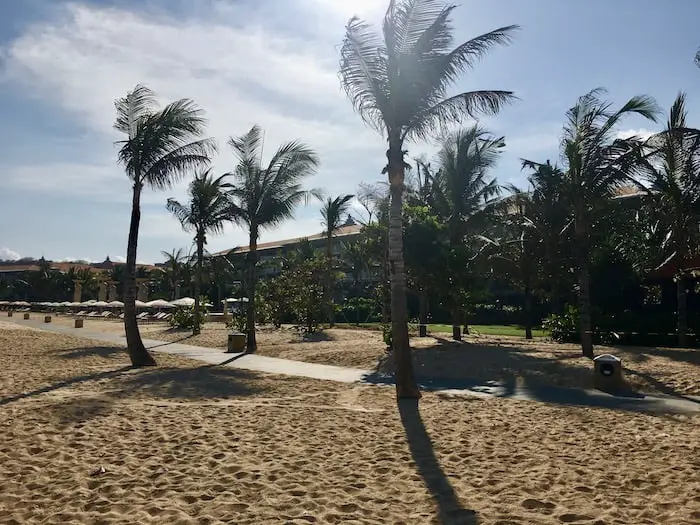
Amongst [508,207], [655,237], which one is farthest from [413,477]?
[508,207]

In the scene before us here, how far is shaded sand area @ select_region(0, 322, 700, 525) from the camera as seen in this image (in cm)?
446

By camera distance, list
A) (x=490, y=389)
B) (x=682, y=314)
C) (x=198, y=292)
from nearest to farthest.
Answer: (x=490, y=389) < (x=682, y=314) < (x=198, y=292)

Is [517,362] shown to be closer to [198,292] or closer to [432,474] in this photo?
[432,474]

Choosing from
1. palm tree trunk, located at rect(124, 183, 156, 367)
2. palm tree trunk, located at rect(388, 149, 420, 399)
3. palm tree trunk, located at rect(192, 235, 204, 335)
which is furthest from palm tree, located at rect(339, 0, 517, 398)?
palm tree trunk, located at rect(192, 235, 204, 335)

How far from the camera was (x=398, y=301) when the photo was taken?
32.5 feet

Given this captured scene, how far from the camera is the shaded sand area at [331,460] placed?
14.6 ft

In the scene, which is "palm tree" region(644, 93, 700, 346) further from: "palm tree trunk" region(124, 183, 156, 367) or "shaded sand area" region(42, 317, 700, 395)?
"palm tree trunk" region(124, 183, 156, 367)

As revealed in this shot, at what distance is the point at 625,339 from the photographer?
17.6m

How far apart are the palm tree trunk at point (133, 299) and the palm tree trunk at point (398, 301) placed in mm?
7062

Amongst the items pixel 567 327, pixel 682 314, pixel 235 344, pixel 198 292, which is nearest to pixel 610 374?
pixel 682 314

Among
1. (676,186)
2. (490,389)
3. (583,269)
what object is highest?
(676,186)

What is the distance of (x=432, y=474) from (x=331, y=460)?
105cm

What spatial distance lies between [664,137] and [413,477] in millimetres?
11105

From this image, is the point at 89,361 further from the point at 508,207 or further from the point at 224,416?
the point at 508,207
